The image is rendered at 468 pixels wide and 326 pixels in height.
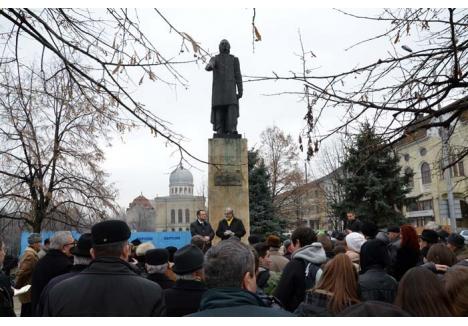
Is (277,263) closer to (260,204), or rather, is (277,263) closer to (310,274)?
(310,274)

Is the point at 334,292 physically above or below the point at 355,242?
below

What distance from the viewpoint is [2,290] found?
3393 mm

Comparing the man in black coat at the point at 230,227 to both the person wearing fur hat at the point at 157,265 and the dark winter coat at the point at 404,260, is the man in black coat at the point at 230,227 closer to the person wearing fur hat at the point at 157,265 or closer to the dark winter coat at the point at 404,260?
the dark winter coat at the point at 404,260

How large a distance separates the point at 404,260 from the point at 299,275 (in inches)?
76.9

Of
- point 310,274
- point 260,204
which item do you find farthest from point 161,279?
point 260,204

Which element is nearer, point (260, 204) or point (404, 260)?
point (404, 260)

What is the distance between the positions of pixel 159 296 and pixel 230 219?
509cm

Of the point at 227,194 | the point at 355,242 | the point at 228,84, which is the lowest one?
the point at 355,242

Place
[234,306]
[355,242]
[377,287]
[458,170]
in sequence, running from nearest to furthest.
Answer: [234,306]
[377,287]
[355,242]
[458,170]

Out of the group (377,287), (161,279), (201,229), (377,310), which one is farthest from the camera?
(201,229)

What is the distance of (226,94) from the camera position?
9367 millimetres

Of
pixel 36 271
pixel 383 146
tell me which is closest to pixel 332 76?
pixel 383 146

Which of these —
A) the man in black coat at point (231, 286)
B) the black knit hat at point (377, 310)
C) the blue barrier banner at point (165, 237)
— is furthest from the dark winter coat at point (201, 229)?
the blue barrier banner at point (165, 237)

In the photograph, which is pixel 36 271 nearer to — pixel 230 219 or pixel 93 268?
pixel 93 268
